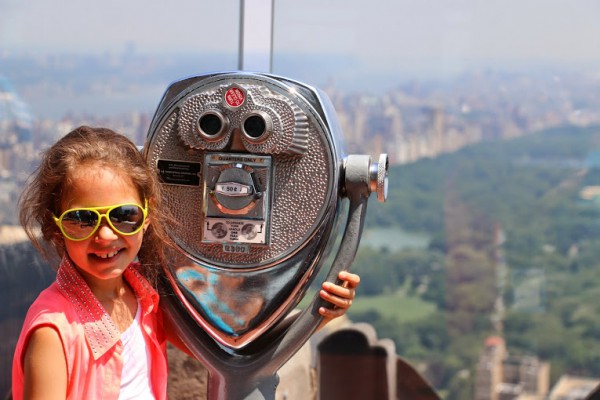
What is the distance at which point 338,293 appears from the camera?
1.28 m

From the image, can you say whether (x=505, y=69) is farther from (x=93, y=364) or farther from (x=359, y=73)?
(x=93, y=364)

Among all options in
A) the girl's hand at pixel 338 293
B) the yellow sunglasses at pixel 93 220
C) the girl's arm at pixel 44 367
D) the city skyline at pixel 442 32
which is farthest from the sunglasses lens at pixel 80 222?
the city skyline at pixel 442 32

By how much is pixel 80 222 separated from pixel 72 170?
66 mm

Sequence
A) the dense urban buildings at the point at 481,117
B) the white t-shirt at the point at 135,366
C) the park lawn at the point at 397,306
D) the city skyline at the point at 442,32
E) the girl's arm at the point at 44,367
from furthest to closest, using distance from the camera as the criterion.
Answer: the park lawn at the point at 397,306, the dense urban buildings at the point at 481,117, the city skyline at the point at 442,32, the white t-shirt at the point at 135,366, the girl's arm at the point at 44,367

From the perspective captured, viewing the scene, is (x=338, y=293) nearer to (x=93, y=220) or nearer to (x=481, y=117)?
(x=93, y=220)

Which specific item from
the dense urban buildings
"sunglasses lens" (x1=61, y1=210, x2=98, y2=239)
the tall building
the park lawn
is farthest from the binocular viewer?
the park lawn

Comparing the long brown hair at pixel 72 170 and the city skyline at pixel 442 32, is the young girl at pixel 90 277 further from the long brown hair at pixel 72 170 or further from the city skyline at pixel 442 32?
the city skyline at pixel 442 32

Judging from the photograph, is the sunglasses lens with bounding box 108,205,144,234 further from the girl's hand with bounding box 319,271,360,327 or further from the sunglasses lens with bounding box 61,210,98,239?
the girl's hand with bounding box 319,271,360,327

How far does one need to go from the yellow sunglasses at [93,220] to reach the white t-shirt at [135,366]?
0.46 ft

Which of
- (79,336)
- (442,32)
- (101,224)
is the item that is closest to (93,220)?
(101,224)

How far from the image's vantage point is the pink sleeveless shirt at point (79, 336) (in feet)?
3.74

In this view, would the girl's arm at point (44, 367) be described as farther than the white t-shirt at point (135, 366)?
No

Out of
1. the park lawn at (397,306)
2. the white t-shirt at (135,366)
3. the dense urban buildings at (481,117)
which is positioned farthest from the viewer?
the park lawn at (397,306)

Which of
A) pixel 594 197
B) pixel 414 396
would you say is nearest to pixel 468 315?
pixel 594 197
